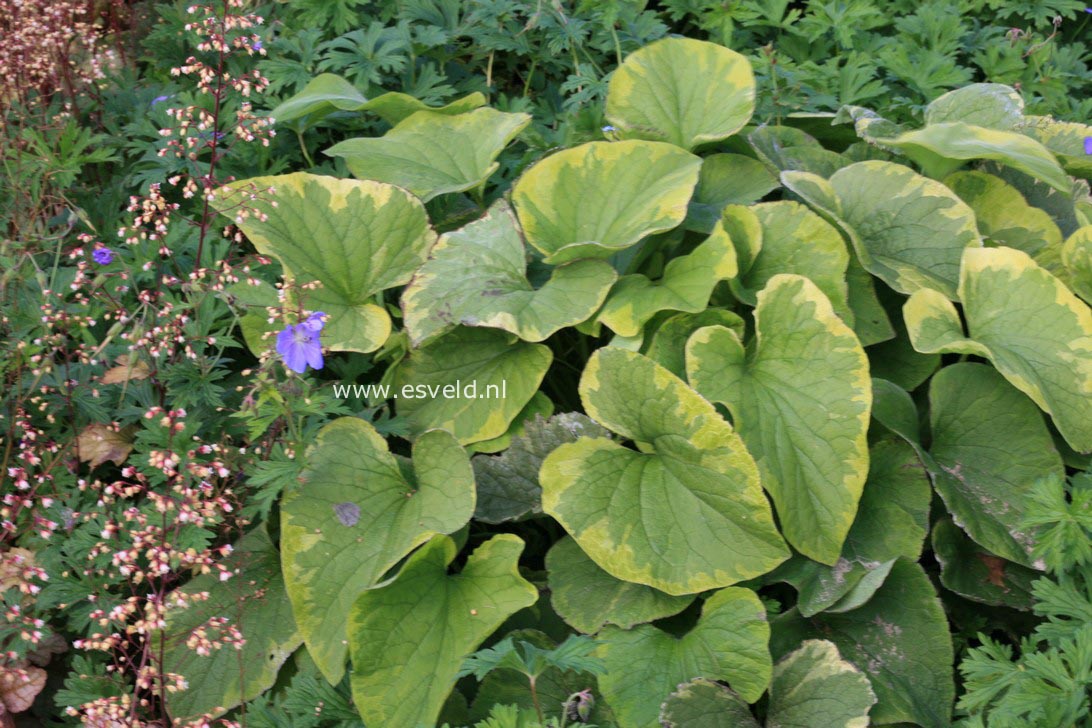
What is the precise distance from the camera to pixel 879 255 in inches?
95.3

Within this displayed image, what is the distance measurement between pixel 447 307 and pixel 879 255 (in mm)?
995

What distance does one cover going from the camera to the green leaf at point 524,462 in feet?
7.36

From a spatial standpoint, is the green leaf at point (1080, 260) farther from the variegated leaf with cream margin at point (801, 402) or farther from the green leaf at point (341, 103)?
the green leaf at point (341, 103)

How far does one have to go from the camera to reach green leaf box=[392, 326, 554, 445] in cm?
227

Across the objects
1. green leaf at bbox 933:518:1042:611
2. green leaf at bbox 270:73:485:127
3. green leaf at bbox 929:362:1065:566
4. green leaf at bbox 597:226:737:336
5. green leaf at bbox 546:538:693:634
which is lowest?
green leaf at bbox 933:518:1042:611

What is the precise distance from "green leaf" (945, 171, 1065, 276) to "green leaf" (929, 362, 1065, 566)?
46 cm

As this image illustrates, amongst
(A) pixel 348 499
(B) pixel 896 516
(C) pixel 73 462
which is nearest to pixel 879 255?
(B) pixel 896 516

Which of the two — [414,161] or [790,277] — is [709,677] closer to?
[790,277]

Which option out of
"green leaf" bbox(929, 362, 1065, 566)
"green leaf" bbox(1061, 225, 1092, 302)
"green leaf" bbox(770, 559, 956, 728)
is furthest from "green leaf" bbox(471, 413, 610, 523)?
"green leaf" bbox(1061, 225, 1092, 302)

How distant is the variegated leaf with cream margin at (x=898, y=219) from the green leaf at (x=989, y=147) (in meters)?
0.08

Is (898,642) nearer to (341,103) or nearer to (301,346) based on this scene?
(301,346)

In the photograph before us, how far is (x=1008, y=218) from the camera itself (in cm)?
256

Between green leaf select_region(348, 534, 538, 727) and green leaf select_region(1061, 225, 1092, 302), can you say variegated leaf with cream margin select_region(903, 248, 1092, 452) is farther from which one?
green leaf select_region(348, 534, 538, 727)

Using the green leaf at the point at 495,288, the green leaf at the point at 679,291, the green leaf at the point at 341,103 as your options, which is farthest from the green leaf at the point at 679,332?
the green leaf at the point at 341,103
